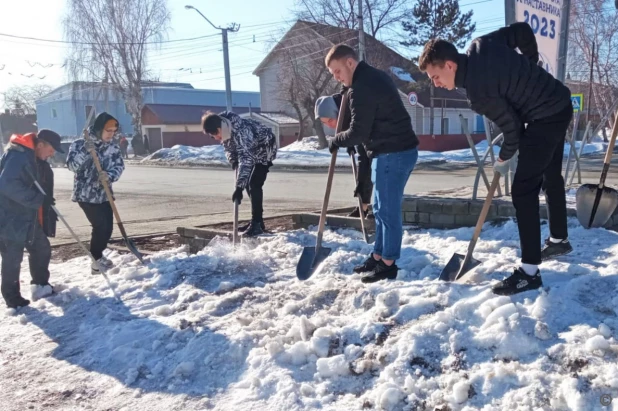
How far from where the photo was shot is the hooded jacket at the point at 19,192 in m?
4.66

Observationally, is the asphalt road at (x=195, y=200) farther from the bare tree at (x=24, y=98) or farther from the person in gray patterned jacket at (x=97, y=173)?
the bare tree at (x=24, y=98)

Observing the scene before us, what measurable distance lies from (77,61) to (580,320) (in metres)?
42.7

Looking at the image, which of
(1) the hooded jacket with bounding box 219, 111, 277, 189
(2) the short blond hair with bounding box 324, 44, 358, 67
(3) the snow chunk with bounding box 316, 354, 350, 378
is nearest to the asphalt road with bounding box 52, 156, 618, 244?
(1) the hooded jacket with bounding box 219, 111, 277, 189

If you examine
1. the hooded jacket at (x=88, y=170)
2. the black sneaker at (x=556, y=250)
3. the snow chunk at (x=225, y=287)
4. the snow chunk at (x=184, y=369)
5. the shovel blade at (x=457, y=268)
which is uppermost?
the hooded jacket at (x=88, y=170)

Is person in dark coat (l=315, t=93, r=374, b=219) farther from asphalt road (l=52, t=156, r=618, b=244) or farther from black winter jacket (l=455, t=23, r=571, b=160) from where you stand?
asphalt road (l=52, t=156, r=618, b=244)

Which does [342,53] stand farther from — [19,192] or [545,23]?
[545,23]

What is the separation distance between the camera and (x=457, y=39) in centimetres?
3403

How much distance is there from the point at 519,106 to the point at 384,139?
947 millimetres

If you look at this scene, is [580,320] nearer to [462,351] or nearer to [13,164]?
[462,351]

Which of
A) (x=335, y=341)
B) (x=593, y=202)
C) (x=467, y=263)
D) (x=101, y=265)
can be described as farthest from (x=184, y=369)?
(x=593, y=202)

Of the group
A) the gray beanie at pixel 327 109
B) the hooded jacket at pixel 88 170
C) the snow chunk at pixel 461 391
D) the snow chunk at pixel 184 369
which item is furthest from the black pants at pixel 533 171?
the hooded jacket at pixel 88 170

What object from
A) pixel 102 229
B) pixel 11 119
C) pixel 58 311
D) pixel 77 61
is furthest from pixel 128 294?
pixel 77 61

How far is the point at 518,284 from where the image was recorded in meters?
3.41

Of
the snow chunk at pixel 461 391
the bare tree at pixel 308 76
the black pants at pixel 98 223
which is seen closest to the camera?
the snow chunk at pixel 461 391
